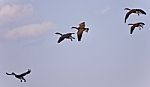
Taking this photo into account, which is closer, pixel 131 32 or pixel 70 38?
pixel 70 38

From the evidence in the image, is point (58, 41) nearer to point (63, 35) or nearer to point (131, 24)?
point (63, 35)

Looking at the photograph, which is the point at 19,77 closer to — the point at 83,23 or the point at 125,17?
the point at 83,23

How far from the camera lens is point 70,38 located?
49.3 meters

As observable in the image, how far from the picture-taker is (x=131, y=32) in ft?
174

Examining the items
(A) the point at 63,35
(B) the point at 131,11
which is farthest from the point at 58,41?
(B) the point at 131,11

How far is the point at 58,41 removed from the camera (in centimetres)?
5266

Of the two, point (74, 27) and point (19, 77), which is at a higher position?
point (74, 27)

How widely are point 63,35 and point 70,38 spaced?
3.16 metres

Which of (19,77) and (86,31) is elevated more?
(86,31)

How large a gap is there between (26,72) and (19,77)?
1.12 meters

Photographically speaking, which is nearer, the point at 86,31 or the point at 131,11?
the point at 86,31

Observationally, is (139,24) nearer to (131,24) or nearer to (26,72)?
(131,24)

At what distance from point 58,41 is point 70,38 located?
3.56 metres

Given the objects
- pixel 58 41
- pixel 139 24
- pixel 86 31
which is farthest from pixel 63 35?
pixel 139 24
